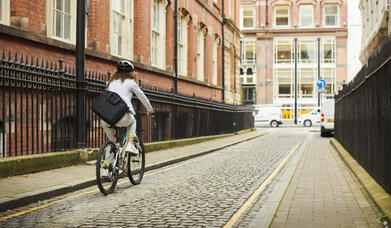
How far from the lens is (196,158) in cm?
1332

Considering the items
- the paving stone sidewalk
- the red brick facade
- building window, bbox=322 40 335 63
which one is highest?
building window, bbox=322 40 335 63

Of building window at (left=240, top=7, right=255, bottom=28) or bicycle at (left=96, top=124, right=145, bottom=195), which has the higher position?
building window at (left=240, top=7, right=255, bottom=28)

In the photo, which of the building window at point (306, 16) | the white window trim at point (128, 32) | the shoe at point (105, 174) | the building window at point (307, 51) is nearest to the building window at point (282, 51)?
the building window at point (307, 51)

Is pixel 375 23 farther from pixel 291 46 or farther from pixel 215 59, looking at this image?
pixel 291 46

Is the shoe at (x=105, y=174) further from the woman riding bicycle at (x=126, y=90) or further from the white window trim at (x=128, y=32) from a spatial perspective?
the white window trim at (x=128, y=32)

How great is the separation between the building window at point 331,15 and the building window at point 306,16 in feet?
5.07

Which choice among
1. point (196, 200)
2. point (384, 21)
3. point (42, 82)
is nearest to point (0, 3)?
point (42, 82)

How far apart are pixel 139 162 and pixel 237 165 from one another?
153 inches

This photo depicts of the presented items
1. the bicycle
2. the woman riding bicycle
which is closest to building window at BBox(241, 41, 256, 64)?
the bicycle

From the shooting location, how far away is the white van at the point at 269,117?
43.8 metres

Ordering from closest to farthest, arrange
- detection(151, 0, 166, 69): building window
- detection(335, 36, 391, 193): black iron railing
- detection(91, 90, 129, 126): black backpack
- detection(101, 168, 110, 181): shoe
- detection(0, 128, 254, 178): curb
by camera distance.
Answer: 1. detection(335, 36, 391, 193): black iron railing
2. detection(101, 168, 110, 181): shoe
3. detection(91, 90, 129, 126): black backpack
4. detection(0, 128, 254, 178): curb
5. detection(151, 0, 166, 69): building window

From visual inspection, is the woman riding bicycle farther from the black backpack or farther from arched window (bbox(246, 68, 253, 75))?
arched window (bbox(246, 68, 253, 75))

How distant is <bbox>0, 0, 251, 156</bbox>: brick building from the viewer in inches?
402

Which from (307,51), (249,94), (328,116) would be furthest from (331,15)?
(328,116)
